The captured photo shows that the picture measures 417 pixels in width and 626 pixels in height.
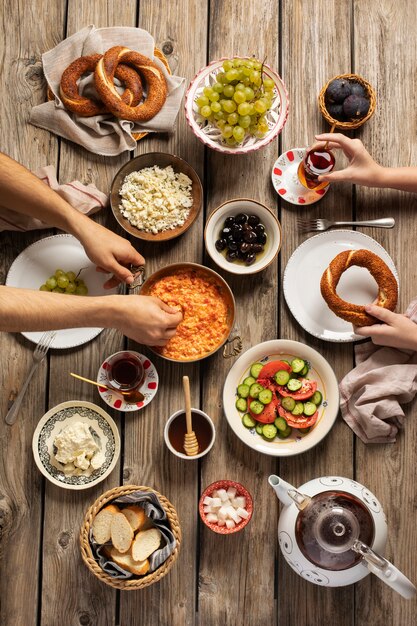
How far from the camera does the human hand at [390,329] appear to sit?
2.03 meters

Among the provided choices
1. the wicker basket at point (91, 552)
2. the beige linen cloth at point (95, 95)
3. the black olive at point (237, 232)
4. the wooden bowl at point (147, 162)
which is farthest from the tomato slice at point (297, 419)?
the beige linen cloth at point (95, 95)

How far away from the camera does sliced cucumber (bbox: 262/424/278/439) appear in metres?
2.11

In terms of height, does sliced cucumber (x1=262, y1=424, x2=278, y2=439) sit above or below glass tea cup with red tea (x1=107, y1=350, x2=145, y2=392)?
below

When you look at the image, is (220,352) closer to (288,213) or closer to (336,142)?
(288,213)

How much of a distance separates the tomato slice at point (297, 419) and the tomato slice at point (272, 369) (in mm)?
116

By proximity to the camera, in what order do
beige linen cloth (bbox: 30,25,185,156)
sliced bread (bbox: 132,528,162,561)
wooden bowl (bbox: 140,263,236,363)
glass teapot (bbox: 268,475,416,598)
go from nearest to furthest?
1. glass teapot (bbox: 268,475,416,598)
2. sliced bread (bbox: 132,528,162,561)
3. wooden bowl (bbox: 140,263,236,363)
4. beige linen cloth (bbox: 30,25,185,156)

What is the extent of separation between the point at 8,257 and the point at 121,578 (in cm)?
112

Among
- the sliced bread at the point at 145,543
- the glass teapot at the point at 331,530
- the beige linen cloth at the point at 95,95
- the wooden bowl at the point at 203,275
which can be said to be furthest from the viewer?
the beige linen cloth at the point at 95,95

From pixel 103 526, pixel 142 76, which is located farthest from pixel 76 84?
pixel 103 526

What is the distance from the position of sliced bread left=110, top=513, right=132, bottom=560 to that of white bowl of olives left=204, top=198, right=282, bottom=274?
0.86m

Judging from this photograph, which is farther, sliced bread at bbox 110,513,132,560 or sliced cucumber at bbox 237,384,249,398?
sliced cucumber at bbox 237,384,249,398

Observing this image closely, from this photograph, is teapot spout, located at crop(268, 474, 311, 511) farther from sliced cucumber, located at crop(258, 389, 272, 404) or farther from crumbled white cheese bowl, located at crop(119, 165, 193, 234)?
crumbled white cheese bowl, located at crop(119, 165, 193, 234)

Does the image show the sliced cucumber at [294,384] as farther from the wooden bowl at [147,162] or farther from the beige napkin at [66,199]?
the beige napkin at [66,199]

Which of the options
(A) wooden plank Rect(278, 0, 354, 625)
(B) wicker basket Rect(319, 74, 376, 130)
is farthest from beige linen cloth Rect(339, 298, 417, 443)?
(B) wicker basket Rect(319, 74, 376, 130)
